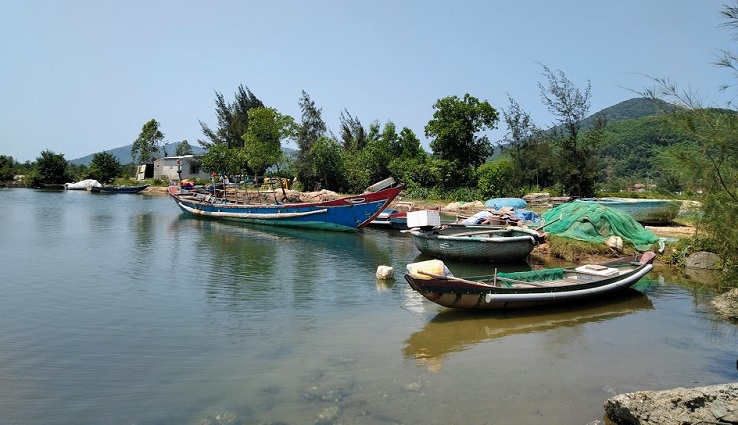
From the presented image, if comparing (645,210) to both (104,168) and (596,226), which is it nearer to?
(596,226)

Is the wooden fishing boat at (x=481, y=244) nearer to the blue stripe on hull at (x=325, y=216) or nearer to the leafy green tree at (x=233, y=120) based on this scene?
the blue stripe on hull at (x=325, y=216)

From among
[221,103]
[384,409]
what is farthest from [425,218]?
[221,103]

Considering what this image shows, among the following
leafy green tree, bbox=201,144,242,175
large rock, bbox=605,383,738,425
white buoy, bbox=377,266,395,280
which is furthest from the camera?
leafy green tree, bbox=201,144,242,175

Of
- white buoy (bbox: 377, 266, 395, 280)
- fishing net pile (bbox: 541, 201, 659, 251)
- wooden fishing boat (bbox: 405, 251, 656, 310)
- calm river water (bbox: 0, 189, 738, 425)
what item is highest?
fishing net pile (bbox: 541, 201, 659, 251)

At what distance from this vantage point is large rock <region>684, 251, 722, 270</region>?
15159 mm

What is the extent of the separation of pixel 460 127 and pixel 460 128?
78 millimetres

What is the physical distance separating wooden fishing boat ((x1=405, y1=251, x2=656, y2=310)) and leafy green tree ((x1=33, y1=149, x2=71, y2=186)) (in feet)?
219

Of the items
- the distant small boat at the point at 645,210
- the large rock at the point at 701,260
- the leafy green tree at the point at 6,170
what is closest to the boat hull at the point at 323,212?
the distant small boat at the point at 645,210

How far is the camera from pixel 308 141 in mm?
53688

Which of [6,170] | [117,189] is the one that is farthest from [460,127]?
[6,170]

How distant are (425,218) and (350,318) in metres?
7.39

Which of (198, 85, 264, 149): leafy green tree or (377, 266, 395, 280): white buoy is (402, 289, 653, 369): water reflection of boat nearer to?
(377, 266, 395, 280): white buoy

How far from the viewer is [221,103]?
63812mm

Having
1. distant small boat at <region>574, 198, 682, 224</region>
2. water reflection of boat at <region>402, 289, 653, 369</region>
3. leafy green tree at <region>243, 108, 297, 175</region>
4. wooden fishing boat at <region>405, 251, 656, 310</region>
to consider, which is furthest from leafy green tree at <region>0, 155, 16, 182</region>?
water reflection of boat at <region>402, 289, 653, 369</region>
